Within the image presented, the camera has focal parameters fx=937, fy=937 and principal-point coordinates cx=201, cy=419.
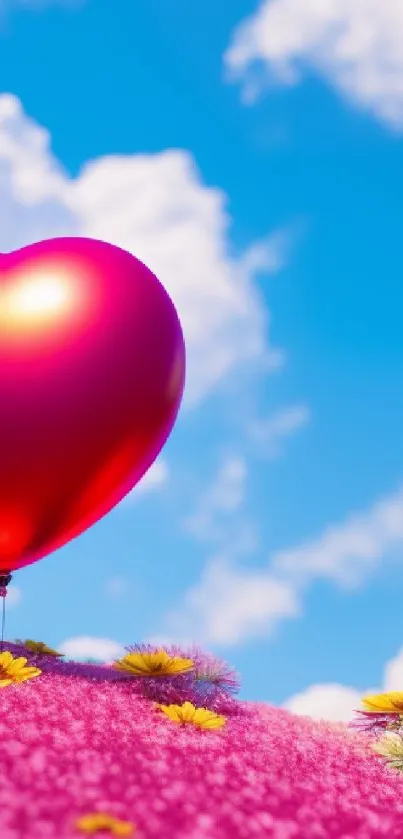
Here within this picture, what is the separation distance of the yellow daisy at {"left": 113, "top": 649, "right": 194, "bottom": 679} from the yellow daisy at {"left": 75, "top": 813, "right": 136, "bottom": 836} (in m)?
6.51

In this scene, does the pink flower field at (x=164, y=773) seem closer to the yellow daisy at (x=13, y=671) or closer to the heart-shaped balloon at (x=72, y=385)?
the yellow daisy at (x=13, y=671)

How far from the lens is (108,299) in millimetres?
9578

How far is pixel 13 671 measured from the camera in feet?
35.6

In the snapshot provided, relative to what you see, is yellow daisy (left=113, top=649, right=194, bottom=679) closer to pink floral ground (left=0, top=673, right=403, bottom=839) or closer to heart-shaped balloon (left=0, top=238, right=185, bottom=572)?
pink floral ground (left=0, top=673, right=403, bottom=839)

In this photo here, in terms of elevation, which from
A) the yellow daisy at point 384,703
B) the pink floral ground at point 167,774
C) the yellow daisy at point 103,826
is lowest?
the yellow daisy at point 103,826

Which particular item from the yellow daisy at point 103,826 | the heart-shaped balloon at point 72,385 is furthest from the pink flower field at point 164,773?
the heart-shaped balloon at point 72,385

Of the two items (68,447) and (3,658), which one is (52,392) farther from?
(3,658)

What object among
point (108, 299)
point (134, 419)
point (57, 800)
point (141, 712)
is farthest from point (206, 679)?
point (57, 800)

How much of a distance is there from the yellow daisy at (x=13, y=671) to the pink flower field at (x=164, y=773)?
0.12 m

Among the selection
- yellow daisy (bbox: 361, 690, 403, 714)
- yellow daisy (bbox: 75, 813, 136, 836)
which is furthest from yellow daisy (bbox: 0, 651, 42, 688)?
yellow daisy (bbox: 75, 813, 136, 836)

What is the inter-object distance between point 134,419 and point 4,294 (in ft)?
5.99

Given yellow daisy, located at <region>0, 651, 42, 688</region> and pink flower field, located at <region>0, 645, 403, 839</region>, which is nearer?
pink flower field, located at <region>0, 645, 403, 839</region>

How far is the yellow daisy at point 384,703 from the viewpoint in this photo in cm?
1198

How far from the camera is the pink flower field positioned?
5504mm
